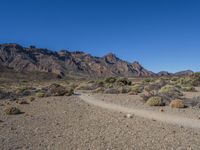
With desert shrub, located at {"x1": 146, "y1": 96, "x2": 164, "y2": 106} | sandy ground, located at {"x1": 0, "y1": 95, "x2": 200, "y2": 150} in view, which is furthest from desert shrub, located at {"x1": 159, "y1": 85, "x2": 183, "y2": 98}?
sandy ground, located at {"x1": 0, "y1": 95, "x2": 200, "y2": 150}

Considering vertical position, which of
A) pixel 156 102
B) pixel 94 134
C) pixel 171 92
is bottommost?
pixel 94 134

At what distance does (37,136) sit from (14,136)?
951 mm

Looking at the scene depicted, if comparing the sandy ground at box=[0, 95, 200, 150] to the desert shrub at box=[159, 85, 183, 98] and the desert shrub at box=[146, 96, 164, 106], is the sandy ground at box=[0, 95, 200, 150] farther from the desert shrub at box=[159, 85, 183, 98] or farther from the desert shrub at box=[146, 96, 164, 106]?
the desert shrub at box=[159, 85, 183, 98]

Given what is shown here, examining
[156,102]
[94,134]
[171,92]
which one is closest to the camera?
[94,134]

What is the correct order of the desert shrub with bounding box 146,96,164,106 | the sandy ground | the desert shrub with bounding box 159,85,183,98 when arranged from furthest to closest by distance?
the desert shrub with bounding box 159,85,183,98 → the desert shrub with bounding box 146,96,164,106 → the sandy ground

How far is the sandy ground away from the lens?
9.71m

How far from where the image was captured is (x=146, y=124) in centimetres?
1350

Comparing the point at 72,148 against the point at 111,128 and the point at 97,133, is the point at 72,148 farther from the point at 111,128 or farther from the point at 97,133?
the point at 111,128

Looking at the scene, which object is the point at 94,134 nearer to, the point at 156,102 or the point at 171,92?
the point at 156,102

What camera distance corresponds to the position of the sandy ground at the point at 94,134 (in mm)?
9711

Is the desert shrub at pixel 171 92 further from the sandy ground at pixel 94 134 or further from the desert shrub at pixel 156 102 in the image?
the sandy ground at pixel 94 134

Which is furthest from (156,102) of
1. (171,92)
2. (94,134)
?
(94,134)

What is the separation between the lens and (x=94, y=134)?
1145 cm

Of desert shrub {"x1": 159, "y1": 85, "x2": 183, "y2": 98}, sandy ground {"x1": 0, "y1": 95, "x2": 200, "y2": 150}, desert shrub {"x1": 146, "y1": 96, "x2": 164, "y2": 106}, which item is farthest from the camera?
desert shrub {"x1": 159, "y1": 85, "x2": 183, "y2": 98}
